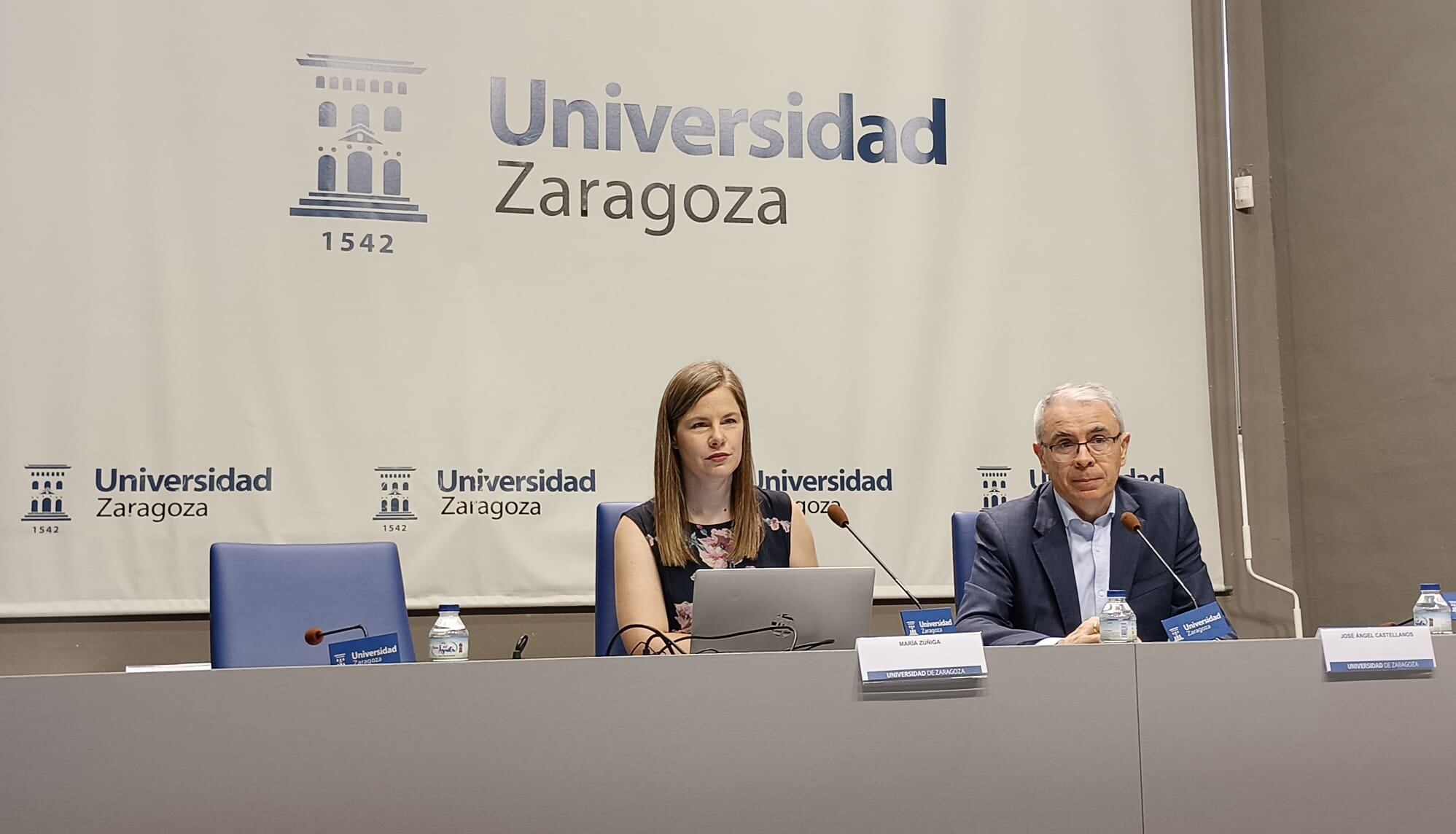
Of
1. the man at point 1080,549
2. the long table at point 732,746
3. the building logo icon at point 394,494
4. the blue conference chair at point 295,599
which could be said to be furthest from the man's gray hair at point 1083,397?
the building logo icon at point 394,494

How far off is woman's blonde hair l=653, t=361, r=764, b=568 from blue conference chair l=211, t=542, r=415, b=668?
56 cm

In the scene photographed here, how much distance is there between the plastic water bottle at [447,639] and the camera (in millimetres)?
1700

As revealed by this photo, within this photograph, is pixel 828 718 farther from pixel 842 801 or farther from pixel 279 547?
pixel 279 547

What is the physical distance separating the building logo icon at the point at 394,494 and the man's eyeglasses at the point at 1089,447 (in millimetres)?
1662

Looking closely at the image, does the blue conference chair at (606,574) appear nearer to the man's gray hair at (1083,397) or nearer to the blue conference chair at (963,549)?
the blue conference chair at (963,549)

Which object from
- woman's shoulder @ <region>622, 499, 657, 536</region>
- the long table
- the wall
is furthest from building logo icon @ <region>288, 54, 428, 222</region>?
the wall

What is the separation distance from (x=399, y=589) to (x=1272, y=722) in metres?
1.70

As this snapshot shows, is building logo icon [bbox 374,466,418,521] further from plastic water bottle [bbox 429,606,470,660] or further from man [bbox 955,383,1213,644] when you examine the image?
man [bbox 955,383,1213,644]

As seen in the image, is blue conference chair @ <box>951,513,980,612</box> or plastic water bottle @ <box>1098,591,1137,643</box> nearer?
plastic water bottle @ <box>1098,591,1137,643</box>

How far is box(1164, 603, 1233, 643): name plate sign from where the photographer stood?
1.71 m

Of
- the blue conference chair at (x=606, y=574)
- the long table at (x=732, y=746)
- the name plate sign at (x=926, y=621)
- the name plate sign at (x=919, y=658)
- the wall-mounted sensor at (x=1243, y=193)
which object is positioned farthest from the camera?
the wall-mounted sensor at (x=1243, y=193)

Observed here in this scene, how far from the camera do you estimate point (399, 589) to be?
249 centimetres

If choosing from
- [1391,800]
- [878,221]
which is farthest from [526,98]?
[1391,800]

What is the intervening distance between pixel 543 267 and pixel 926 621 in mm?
1730
